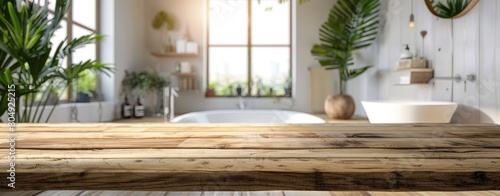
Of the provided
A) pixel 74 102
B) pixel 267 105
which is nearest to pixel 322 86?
pixel 267 105

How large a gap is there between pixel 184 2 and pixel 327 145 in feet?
12.2

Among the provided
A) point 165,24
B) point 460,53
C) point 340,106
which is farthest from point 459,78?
point 165,24

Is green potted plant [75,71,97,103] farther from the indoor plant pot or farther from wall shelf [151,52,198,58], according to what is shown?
the indoor plant pot

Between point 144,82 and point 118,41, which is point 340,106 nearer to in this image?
point 144,82

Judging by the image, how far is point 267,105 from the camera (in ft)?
13.6

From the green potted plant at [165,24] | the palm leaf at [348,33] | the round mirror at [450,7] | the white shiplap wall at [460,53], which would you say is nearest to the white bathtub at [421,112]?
the white shiplap wall at [460,53]

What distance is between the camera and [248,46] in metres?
4.23

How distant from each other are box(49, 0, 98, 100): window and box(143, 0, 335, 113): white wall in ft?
2.79

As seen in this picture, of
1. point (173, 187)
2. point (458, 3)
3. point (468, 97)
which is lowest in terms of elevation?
point (173, 187)

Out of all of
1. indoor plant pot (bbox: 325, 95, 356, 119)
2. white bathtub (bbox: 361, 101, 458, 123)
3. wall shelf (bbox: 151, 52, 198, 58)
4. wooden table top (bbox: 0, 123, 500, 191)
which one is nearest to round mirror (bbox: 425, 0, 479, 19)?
white bathtub (bbox: 361, 101, 458, 123)

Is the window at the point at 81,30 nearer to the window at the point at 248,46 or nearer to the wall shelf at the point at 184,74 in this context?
the wall shelf at the point at 184,74

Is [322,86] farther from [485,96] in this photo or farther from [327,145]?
[327,145]

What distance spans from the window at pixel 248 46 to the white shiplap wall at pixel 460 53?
4.98ft

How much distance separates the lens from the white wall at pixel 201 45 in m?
4.07
